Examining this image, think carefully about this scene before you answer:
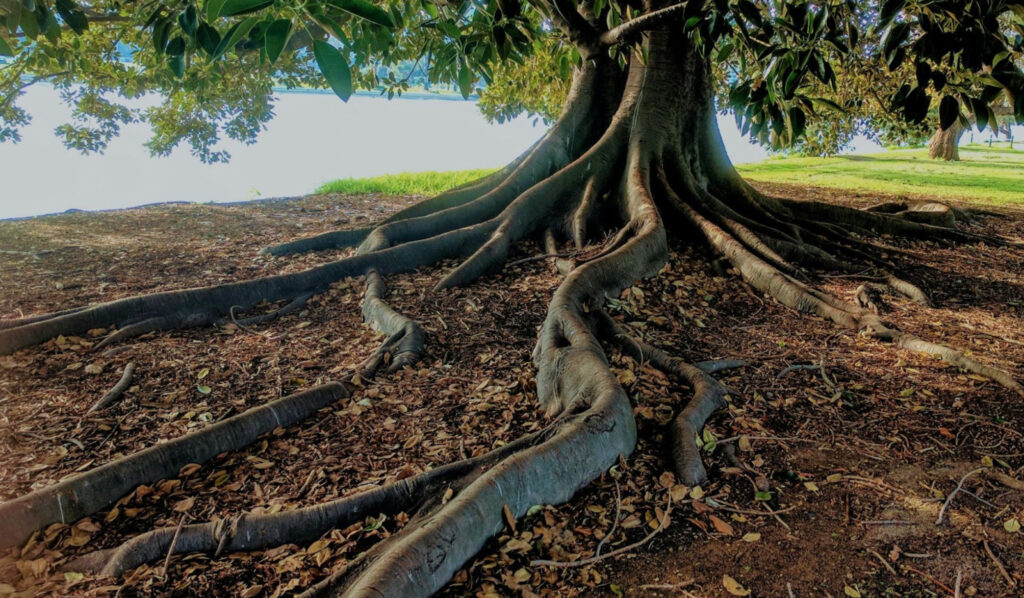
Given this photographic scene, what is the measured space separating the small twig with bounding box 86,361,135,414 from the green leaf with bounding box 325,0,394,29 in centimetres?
355

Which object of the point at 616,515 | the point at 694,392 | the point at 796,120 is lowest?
the point at 616,515

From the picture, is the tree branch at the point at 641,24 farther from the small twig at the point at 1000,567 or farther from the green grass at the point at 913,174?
the green grass at the point at 913,174

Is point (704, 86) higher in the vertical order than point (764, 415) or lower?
higher

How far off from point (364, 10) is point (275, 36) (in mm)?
207

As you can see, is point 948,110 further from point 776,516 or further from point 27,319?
point 27,319

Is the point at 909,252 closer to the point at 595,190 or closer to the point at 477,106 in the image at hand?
the point at 595,190

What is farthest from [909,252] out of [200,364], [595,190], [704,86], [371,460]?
[200,364]

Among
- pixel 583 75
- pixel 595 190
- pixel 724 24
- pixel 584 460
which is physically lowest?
pixel 584 460

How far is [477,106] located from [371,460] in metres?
10.4

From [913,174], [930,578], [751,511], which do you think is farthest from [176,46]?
[913,174]

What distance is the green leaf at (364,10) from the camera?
1418 mm

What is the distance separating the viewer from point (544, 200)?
6.91 meters

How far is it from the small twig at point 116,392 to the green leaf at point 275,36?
3429 mm

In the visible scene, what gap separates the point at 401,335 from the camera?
4.76 metres
